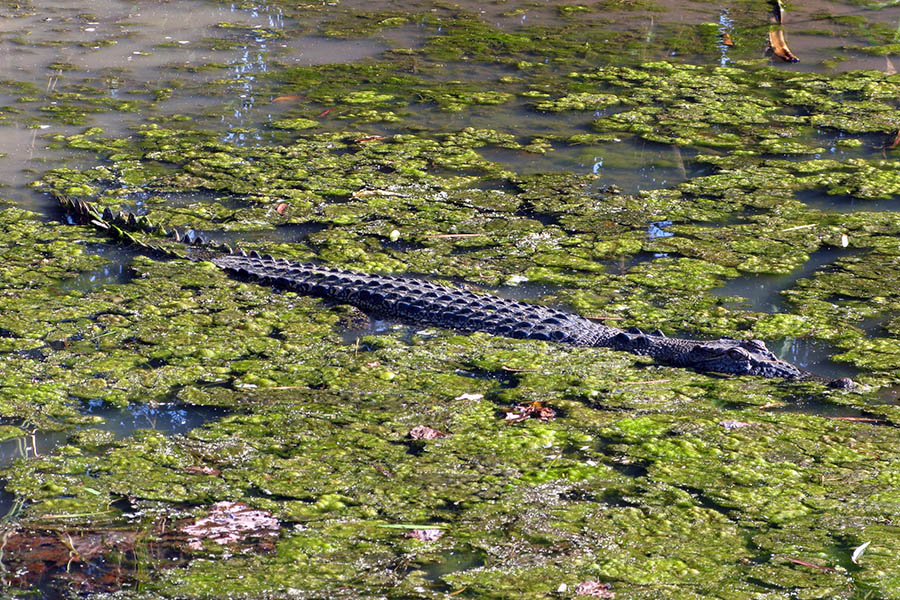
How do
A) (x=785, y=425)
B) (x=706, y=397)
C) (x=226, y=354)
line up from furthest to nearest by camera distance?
(x=226, y=354) → (x=706, y=397) → (x=785, y=425)

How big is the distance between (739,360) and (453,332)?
51.9 inches

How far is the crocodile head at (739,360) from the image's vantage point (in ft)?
14.5

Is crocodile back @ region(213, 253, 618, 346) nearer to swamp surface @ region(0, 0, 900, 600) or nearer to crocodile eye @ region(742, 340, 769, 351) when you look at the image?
swamp surface @ region(0, 0, 900, 600)

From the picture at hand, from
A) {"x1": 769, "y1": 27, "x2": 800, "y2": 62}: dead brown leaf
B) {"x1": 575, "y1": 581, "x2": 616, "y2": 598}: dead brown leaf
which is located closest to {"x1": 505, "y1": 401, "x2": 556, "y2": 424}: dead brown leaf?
{"x1": 575, "y1": 581, "x2": 616, "y2": 598}: dead brown leaf

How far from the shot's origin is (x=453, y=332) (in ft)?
16.1

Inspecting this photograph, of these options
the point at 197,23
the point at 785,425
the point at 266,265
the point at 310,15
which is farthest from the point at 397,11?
the point at 785,425

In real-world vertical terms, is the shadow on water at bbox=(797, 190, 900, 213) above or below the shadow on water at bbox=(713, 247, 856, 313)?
above

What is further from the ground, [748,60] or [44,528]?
[748,60]

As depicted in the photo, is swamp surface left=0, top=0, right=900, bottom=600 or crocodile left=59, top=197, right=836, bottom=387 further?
crocodile left=59, top=197, right=836, bottom=387

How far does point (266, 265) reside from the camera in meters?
5.38

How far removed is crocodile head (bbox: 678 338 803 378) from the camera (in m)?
4.42

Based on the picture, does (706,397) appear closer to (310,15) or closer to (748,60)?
(748,60)

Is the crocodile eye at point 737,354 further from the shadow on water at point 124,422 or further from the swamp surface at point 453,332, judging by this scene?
the shadow on water at point 124,422

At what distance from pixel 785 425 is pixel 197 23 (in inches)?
329
